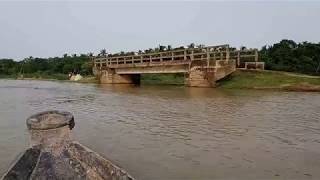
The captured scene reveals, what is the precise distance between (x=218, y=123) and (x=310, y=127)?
221 centimetres

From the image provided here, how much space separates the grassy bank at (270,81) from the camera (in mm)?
21522

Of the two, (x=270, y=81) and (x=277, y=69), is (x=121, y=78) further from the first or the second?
(x=270, y=81)

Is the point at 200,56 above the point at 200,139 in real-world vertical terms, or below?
above

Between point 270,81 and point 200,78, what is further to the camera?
point 200,78

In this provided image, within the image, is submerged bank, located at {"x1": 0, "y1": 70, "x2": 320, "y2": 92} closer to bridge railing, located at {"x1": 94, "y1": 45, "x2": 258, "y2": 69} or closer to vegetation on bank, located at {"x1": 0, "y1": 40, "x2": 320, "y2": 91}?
vegetation on bank, located at {"x1": 0, "y1": 40, "x2": 320, "y2": 91}

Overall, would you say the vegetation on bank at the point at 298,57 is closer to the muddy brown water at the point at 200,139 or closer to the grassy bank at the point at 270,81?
the grassy bank at the point at 270,81

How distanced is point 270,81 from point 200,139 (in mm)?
15244

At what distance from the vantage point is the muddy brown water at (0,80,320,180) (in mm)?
6523

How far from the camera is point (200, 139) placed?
8.97 metres

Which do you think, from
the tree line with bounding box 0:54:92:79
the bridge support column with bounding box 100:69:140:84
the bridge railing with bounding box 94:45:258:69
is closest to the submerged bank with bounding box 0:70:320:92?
the bridge railing with bounding box 94:45:258:69

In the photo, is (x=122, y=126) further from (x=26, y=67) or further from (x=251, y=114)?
(x=26, y=67)

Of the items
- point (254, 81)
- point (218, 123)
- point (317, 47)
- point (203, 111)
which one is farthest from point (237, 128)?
point (317, 47)

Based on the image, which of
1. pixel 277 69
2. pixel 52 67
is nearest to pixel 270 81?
pixel 277 69

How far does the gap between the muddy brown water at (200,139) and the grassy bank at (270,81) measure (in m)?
6.19
